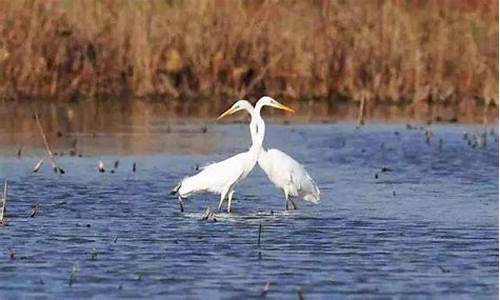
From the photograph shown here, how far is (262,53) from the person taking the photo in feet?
72.4

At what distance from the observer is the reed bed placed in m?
21.9

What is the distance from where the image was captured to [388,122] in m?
20.2

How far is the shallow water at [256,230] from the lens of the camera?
845 centimetres

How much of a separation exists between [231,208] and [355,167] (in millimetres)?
3361

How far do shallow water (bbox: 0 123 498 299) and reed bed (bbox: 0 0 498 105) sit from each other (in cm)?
492

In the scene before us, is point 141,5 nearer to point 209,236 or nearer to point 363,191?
point 363,191

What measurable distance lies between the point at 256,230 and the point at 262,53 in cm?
1160

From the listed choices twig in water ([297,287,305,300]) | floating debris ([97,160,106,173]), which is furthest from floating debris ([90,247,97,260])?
floating debris ([97,160,106,173])

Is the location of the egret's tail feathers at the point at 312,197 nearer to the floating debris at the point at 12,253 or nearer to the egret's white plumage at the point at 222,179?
the egret's white plumage at the point at 222,179

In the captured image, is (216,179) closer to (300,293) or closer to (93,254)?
(93,254)

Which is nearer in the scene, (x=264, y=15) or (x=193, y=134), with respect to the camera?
(x=193, y=134)

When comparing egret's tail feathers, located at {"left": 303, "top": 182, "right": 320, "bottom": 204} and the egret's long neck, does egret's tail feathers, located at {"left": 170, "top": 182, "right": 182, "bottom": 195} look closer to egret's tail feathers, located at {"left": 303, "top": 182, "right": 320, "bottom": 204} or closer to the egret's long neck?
the egret's long neck

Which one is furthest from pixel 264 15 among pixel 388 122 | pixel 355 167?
pixel 355 167

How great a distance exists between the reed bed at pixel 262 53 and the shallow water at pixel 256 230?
4.92m
